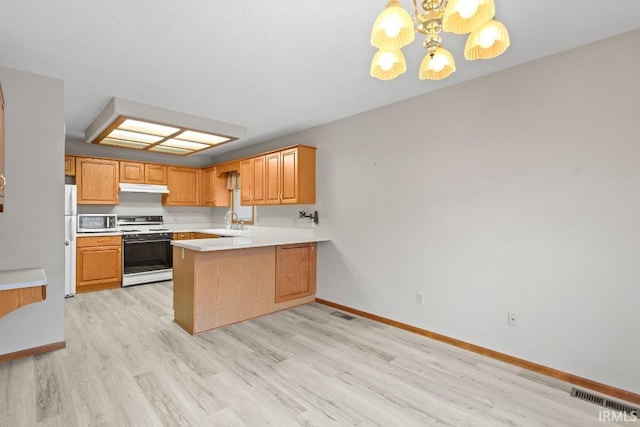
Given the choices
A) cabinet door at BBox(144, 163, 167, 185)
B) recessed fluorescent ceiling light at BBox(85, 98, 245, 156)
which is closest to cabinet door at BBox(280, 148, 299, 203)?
recessed fluorescent ceiling light at BBox(85, 98, 245, 156)

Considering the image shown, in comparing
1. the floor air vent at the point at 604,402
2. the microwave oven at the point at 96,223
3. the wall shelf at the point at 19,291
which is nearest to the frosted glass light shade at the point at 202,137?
the microwave oven at the point at 96,223

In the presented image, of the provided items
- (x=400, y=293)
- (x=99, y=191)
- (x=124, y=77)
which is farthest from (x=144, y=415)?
(x=99, y=191)

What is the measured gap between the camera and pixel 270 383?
7.77ft

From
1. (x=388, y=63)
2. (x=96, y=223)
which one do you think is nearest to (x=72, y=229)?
(x=96, y=223)

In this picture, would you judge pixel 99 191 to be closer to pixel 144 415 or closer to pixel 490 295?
pixel 144 415

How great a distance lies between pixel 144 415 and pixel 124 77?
9.15ft

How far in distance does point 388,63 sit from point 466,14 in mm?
422

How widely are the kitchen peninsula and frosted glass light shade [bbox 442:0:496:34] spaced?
274 cm

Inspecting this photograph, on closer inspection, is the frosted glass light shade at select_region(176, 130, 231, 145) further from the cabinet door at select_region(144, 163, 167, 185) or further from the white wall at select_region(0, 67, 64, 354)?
the cabinet door at select_region(144, 163, 167, 185)

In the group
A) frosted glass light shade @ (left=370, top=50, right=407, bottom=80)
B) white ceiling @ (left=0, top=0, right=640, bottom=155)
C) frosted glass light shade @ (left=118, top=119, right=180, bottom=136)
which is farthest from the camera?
frosted glass light shade @ (left=118, top=119, right=180, bottom=136)

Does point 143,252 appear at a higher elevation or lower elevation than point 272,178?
lower

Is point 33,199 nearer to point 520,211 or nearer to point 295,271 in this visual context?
point 295,271

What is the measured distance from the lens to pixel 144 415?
77.6 inches

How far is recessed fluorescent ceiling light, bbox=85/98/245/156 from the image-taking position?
3.52m
